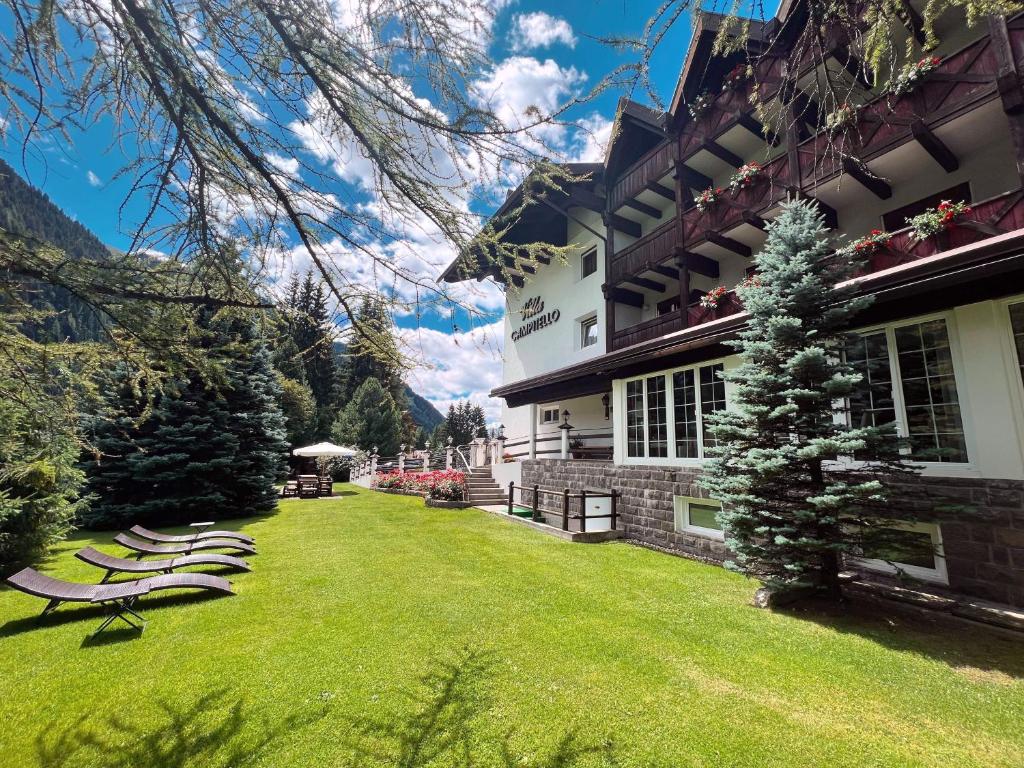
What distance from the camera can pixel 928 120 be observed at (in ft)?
23.4

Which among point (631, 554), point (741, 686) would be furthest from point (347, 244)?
point (631, 554)

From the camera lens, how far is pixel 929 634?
471cm

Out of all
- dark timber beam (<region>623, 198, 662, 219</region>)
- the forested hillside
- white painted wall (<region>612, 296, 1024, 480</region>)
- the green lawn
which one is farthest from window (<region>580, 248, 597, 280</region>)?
the forested hillside

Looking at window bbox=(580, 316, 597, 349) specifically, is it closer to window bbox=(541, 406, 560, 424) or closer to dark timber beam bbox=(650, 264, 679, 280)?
window bbox=(541, 406, 560, 424)

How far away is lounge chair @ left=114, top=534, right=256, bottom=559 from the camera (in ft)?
25.1

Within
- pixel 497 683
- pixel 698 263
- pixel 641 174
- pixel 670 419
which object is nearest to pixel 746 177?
pixel 698 263

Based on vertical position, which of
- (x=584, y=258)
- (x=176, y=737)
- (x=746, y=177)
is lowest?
(x=176, y=737)

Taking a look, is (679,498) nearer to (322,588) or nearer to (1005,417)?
(1005,417)

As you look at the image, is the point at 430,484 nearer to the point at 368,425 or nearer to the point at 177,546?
the point at 177,546

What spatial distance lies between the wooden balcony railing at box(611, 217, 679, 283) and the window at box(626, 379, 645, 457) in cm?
413

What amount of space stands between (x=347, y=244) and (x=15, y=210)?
7.36 ft

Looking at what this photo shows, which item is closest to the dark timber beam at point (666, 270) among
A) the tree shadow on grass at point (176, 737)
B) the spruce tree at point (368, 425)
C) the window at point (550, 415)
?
the window at point (550, 415)

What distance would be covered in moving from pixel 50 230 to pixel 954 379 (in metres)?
9.77

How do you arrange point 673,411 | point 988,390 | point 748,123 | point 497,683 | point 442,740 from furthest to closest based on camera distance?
point 748,123 → point 673,411 → point 988,390 → point 497,683 → point 442,740
